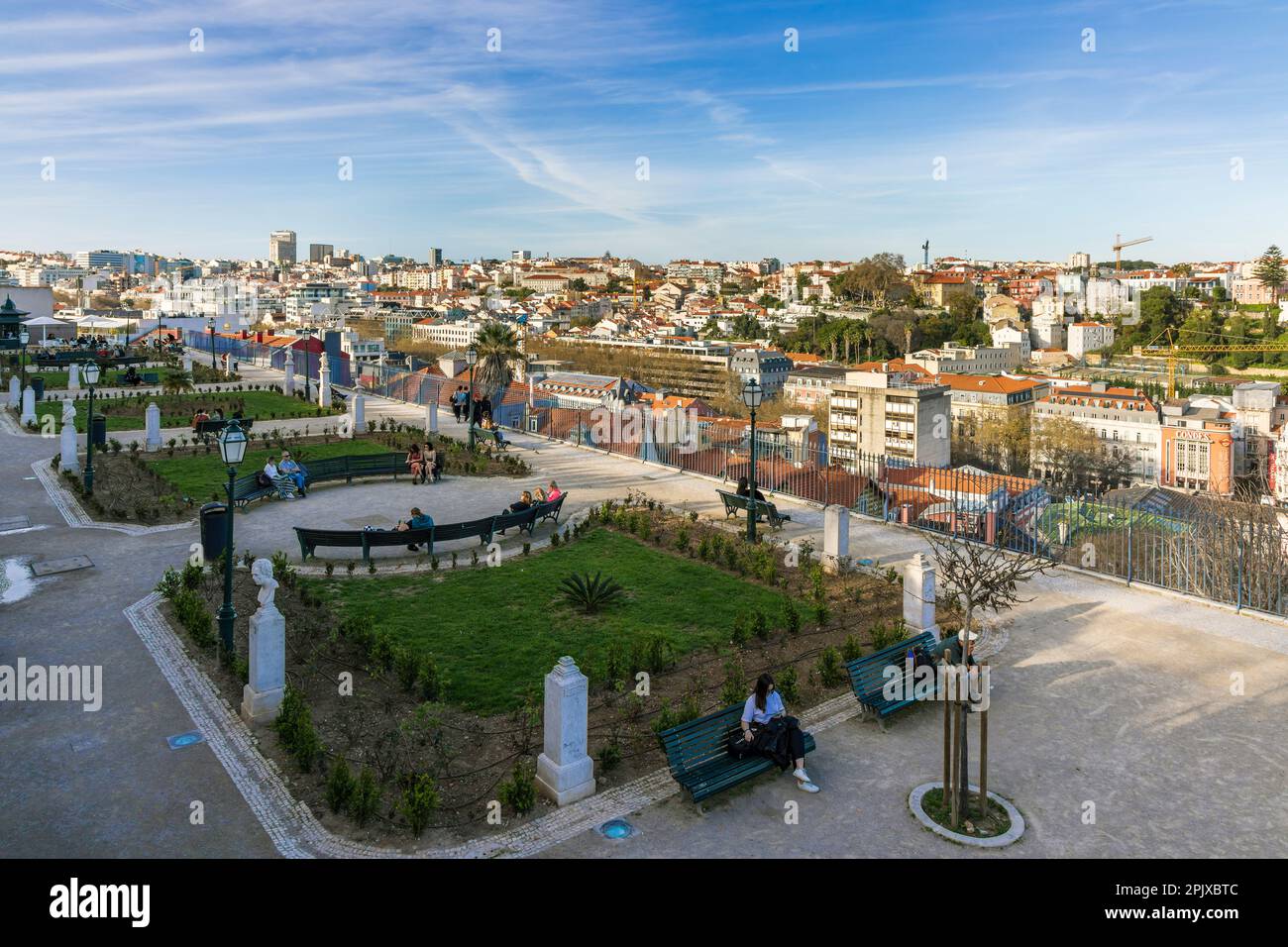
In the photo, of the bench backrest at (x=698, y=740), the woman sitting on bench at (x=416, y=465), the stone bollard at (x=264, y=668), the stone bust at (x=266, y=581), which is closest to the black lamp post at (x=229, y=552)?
the stone bust at (x=266, y=581)

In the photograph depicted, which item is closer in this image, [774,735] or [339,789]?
[339,789]

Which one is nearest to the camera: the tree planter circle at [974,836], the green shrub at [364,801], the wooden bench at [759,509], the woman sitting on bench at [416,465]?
the tree planter circle at [974,836]

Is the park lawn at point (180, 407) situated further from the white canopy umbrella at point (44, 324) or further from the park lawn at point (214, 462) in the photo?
the white canopy umbrella at point (44, 324)

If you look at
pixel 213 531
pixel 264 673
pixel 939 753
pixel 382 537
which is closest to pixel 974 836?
pixel 939 753

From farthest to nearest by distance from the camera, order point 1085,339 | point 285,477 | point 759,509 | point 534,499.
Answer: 1. point 1085,339
2. point 285,477
3. point 534,499
4. point 759,509

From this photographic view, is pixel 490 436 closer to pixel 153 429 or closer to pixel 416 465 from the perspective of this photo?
pixel 416 465

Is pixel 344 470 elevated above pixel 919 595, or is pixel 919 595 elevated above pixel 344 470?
pixel 344 470

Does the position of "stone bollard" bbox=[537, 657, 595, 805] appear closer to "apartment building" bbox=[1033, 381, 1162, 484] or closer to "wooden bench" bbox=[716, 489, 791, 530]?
"wooden bench" bbox=[716, 489, 791, 530]
